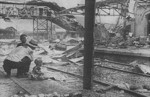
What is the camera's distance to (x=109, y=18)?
39.8 metres

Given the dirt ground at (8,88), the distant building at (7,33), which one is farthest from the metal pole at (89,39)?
the distant building at (7,33)

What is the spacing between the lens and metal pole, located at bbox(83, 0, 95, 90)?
18.2 feet

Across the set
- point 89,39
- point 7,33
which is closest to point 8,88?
point 89,39

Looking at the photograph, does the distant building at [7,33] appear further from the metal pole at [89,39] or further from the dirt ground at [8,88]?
the metal pole at [89,39]

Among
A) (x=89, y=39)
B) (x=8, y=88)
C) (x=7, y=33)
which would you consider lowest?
(x=8, y=88)

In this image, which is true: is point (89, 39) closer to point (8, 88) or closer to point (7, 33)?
point (8, 88)

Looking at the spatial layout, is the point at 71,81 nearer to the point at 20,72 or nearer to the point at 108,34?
the point at 20,72

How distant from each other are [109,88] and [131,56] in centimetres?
722

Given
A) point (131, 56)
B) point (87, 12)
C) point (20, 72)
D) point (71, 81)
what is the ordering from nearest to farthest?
point (87, 12) < point (71, 81) < point (20, 72) < point (131, 56)

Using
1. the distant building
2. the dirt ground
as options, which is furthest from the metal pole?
the distant building

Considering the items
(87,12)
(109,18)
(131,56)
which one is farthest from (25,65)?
(109,18)

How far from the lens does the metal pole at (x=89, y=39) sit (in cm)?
556

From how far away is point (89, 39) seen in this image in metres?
5.74

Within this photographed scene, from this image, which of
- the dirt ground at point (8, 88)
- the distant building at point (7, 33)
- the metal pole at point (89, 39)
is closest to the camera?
the metal pole at point (89, 39)
